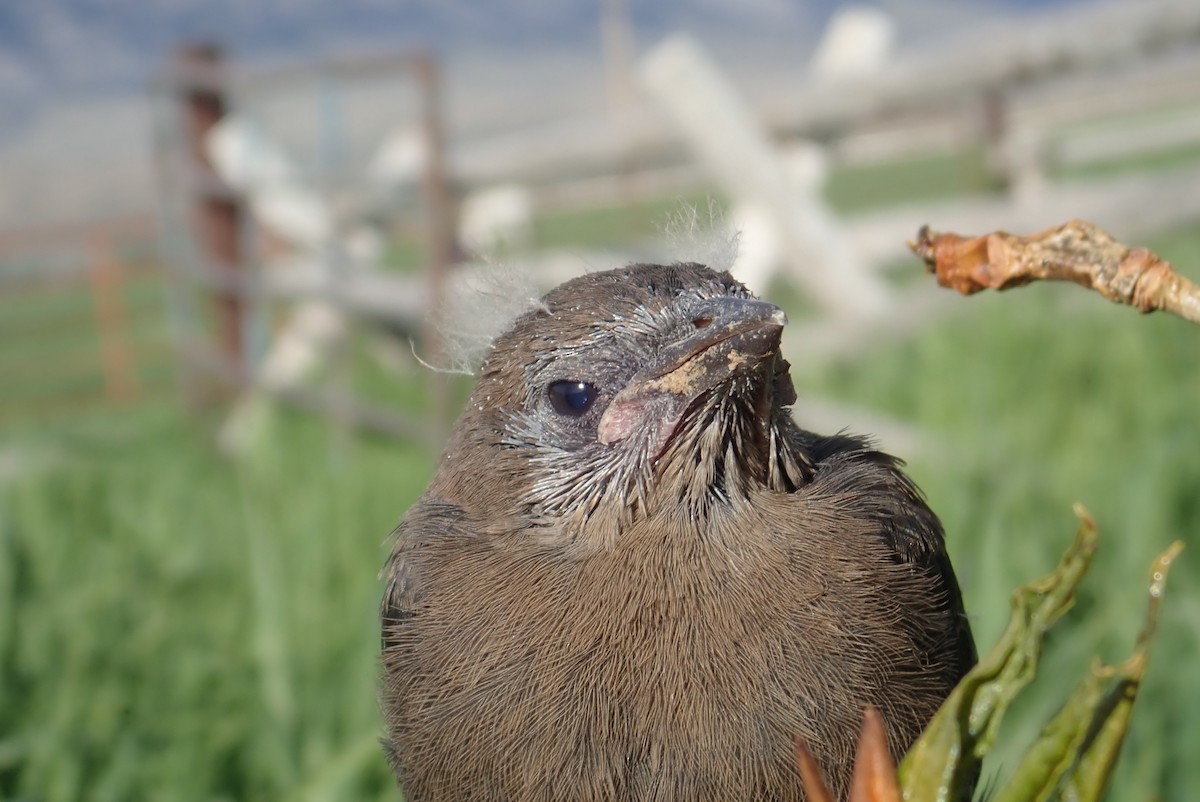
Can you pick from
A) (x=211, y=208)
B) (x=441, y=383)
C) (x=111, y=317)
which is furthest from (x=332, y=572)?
(x=111, y=317)

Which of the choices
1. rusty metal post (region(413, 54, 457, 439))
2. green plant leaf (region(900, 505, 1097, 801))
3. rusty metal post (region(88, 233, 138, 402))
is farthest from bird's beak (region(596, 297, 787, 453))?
rusty metal post (region(88, 233, 138, 402))

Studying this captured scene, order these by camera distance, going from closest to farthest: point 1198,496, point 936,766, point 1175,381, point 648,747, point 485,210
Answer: point 936,766, point 648,747, point 1198,496, point 1175,381, point 485,210

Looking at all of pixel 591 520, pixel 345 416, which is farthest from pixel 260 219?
pixel 591 520

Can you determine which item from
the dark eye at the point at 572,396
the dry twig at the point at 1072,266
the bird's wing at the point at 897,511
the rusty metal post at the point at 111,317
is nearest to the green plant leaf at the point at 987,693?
the dry twig at the point at 1072,266

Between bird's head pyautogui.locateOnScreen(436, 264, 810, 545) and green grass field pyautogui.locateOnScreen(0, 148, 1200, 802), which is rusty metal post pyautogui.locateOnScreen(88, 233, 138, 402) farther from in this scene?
bird's head pyautogui.locateOnScreen(436, 264, 810, 545)

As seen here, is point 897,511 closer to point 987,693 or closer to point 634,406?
point 634,406

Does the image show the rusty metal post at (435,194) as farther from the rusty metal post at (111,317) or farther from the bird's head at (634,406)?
the rusty metal post at (111,317)

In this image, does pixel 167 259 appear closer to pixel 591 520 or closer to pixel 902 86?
pixel 902 86
